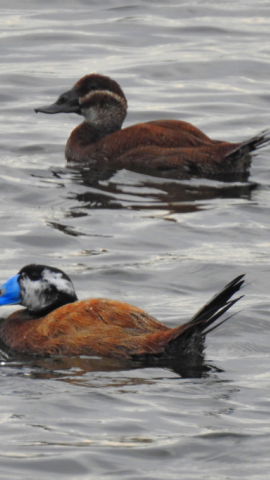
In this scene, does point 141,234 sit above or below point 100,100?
below

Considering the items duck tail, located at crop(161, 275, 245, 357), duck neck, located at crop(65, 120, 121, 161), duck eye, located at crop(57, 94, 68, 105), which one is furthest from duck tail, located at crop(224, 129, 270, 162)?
duck tail, located at crop(161, 275, 245, 357)

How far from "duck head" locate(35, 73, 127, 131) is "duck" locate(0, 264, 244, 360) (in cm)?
536

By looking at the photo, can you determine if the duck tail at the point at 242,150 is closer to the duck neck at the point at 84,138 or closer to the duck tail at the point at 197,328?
the duck neck at the point at 84,138

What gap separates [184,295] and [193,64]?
29.3 feet

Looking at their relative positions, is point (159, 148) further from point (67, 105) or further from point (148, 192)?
point (67, 105)

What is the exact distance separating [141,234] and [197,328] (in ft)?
9.86

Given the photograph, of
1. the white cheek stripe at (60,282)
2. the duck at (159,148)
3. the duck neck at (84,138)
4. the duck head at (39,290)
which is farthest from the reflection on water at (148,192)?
the white cheek stripe at (60,282)

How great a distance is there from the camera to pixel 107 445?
5.15 meters

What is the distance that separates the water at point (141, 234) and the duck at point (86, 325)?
121 mm

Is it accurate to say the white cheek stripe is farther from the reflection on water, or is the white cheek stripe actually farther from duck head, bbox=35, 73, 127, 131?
duck head, bbox=35, 73, 127, 131

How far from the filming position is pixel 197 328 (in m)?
6.23

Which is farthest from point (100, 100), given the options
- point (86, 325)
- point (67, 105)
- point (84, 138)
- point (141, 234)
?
point (86, 325)

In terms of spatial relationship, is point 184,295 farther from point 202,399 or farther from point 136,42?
point 136,42

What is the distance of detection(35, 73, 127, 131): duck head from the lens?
12.1m
